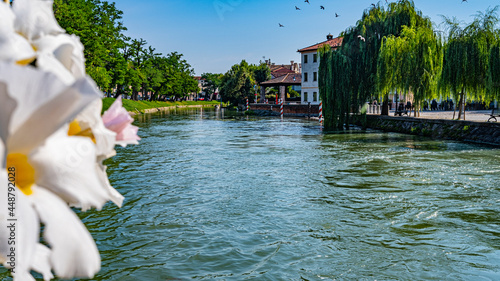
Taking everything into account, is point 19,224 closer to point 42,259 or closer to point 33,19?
point 42,259

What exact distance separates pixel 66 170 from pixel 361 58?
2861 centimetres

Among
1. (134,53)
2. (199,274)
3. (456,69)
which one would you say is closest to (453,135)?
(456,69)

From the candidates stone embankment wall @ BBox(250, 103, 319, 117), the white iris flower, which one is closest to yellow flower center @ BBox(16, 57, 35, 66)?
the white iris flower

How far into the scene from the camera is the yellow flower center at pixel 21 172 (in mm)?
617

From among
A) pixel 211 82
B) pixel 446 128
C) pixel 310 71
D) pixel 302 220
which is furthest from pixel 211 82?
pixel 302 220

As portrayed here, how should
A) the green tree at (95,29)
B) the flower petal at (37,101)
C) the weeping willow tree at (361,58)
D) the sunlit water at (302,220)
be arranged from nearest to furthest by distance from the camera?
the flower petal at (37,101), the sunlit water at (302,220), the weeping willow tree at (361,58), the green tree at (95,29)

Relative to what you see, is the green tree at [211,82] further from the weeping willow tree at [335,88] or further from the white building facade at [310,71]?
the weeping willow tree at [335,88]

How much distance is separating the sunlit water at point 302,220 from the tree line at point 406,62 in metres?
7.76

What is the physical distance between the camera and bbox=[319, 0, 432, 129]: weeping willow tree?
27.6m

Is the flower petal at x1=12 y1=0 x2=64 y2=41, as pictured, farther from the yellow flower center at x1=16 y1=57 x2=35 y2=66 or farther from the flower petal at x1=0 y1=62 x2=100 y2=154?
the flower petal at x1=0 y1=62 x2=100 y2=154

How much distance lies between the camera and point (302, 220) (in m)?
7.89

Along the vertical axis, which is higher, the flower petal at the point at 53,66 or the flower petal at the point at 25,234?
the flower petal at the point at 53,66

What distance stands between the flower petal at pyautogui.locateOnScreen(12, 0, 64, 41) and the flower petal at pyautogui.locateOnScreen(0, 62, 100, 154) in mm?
197

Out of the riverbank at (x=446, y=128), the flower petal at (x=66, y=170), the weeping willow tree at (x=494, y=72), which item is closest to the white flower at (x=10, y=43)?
the flower petal at (x=66, y=170)
